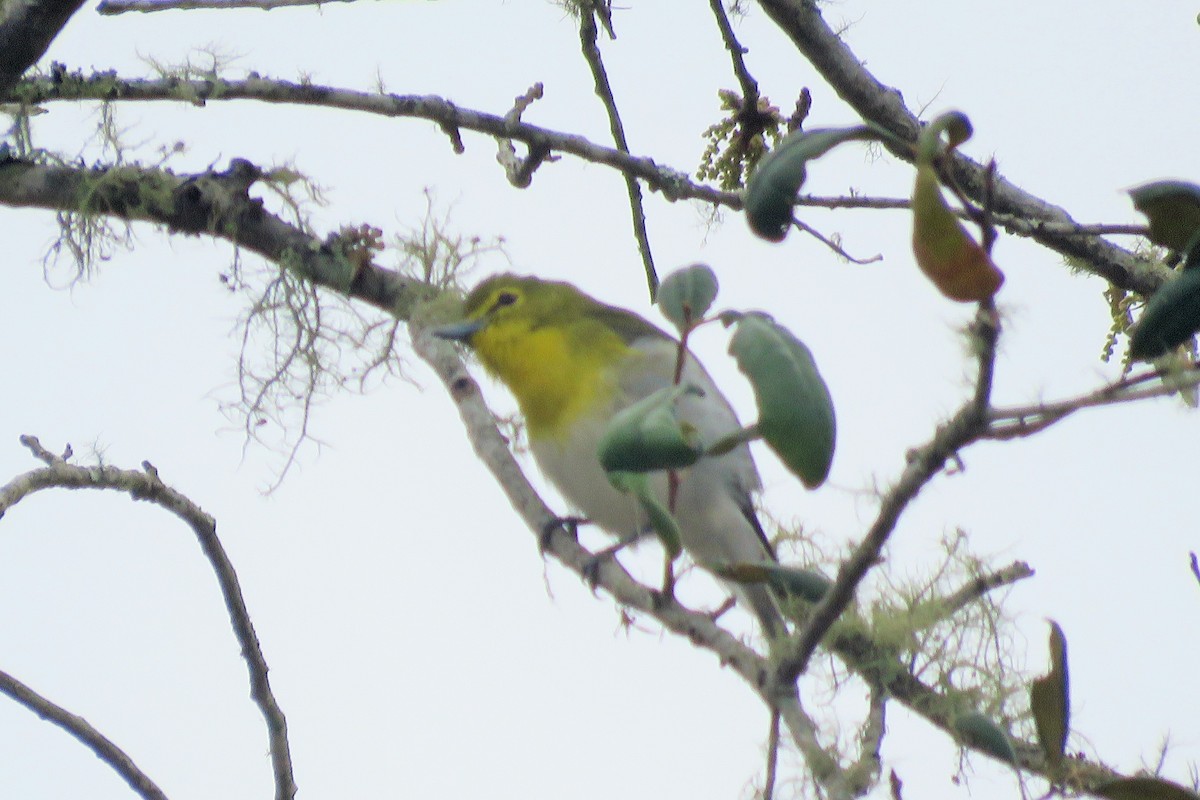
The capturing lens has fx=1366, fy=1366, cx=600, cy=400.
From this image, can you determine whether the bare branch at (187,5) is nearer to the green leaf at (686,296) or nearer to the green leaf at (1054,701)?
the green leaf at (686,296)

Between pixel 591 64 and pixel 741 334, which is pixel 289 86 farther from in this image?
pixel 741 334

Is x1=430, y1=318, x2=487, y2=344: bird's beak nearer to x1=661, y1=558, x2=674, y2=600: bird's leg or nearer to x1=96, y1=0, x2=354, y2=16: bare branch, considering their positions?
x1=96, y1=0, x2=354, y2=16: bare branch

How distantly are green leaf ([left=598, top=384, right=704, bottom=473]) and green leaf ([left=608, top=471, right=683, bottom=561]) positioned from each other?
0.12 feet

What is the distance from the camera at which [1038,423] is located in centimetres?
98

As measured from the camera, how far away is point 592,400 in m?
3.00

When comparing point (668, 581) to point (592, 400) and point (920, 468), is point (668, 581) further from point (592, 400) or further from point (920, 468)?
point (592, 400)

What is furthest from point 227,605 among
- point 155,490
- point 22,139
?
point 22,139

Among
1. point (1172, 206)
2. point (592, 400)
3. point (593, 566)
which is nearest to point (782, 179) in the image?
point (1172, 206)

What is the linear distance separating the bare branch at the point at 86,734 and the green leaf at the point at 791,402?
58.9 inches

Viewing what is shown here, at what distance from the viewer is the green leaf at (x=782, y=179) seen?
1.13 m

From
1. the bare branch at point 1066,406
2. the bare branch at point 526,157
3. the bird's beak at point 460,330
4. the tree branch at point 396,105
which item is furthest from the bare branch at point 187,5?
the bare branch at point 1066,406

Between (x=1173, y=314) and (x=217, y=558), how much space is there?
1.83 metres

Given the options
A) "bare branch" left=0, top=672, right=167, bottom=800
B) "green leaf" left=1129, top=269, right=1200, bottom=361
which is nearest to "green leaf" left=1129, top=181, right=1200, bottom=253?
"green leaf" left=1129, top=269, right=1200, bottom=361

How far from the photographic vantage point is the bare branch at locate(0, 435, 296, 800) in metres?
2.32
